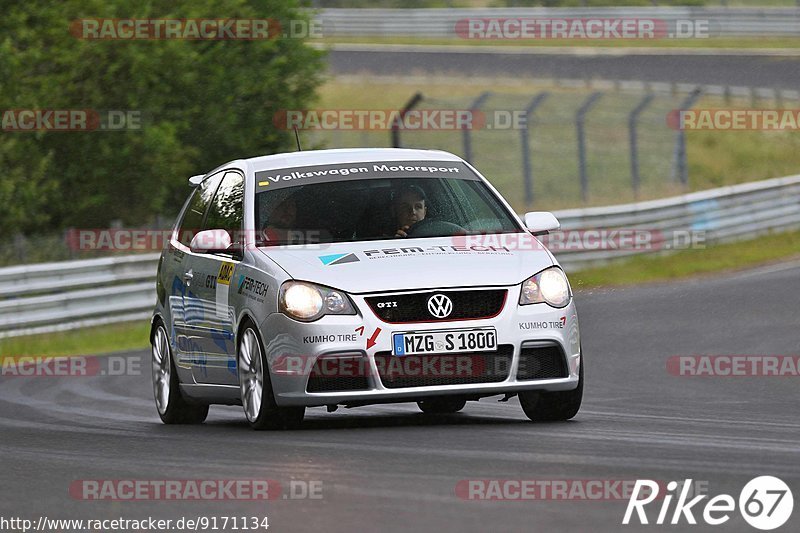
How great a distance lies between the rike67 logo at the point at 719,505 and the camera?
611 cm

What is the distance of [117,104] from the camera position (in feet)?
89.2

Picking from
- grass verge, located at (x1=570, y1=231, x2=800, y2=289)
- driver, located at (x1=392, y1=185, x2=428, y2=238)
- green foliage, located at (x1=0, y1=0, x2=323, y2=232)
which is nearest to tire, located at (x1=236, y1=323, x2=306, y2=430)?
driver, located at (x1=392, y1=185, x2=428, y2=238)

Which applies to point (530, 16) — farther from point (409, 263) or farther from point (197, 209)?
point (409, 263)

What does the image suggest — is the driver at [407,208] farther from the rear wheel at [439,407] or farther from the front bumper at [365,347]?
the rear wheel at [439,407]

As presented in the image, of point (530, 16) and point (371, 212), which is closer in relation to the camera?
point (371, 212)

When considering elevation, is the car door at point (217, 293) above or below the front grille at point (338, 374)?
above

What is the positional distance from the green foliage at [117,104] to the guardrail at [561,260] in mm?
2828

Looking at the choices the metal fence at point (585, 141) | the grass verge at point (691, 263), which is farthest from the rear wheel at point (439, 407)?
the metal fence at point (585, 141)

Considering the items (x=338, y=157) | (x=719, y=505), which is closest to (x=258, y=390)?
(x=338, y=157)

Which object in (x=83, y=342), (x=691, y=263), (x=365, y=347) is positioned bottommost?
(x=83, y=342)

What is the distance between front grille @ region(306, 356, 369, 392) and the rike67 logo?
8.29ft

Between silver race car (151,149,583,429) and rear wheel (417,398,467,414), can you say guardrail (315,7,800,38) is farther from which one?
silver race car (151,149,583,429)

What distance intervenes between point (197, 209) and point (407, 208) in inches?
71.6

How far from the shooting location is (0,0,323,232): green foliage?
83.7 ft
